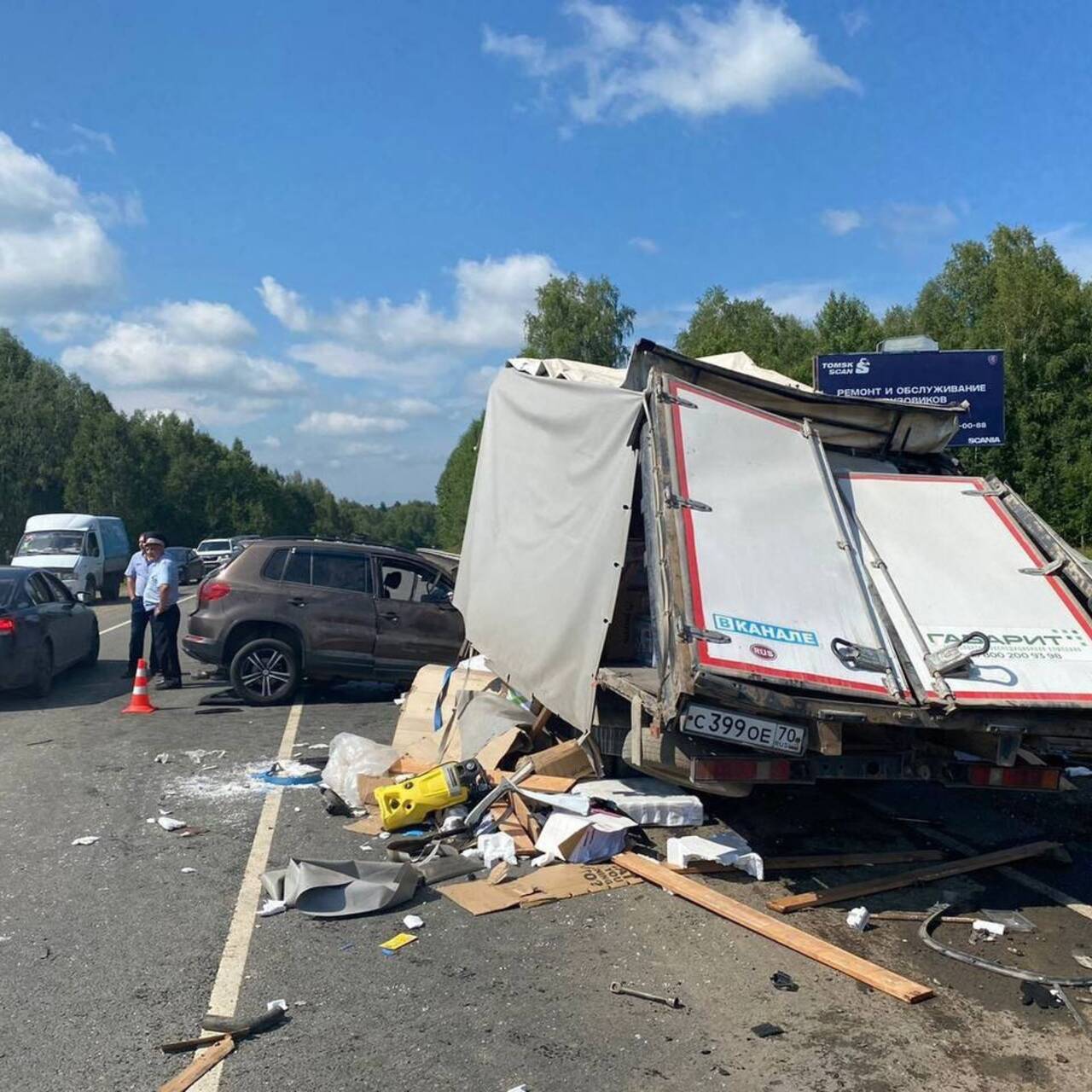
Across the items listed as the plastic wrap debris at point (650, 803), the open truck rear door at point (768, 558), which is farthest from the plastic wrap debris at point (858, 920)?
the plastic wrap debris at point (650, 803)

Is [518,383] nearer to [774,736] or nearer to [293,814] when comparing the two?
[293,814]

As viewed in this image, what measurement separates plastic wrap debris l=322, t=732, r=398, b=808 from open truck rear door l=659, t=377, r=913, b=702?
3265 millimetres

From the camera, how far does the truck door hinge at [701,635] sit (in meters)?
4.97

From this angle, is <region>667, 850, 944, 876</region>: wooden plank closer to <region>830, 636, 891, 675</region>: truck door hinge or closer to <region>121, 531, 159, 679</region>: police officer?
<region>830, 636, 891, 675</region>: truck door hinge

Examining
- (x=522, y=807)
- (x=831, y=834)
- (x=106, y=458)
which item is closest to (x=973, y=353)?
(x=831, y=834)

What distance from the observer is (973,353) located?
16406 millimetres

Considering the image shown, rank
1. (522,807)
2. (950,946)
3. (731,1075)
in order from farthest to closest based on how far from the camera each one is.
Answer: (522,807) < (950,946) < (731,1075)

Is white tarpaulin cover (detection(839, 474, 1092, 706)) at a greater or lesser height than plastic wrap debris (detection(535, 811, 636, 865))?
greater

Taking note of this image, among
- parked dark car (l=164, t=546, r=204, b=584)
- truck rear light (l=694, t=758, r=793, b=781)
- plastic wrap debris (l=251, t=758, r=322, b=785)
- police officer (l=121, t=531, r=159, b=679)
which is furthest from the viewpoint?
parked dark car (l=164, t=546, r=204, b=584)

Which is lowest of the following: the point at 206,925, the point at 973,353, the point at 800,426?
the point at 206,925

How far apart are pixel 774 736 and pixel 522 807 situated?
210 cm

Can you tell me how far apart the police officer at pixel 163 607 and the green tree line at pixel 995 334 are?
22.4 meters

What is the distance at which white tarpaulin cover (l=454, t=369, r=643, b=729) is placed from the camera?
244 inches

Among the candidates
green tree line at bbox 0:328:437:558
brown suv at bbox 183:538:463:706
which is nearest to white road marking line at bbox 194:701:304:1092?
brown suv at bbox 183:538:463:706
